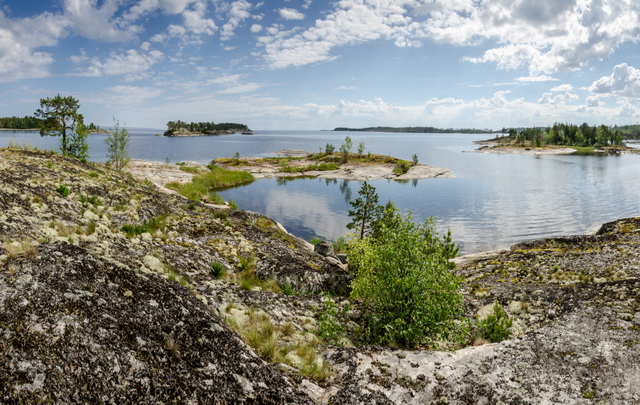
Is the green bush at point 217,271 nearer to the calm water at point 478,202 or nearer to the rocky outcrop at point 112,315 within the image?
the rocky outcrop at point 112,315

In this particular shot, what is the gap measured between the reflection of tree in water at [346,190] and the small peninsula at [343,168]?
890 centimetres

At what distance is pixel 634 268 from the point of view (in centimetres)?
1845

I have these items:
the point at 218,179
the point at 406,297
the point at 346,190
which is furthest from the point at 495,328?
the point at 218,179

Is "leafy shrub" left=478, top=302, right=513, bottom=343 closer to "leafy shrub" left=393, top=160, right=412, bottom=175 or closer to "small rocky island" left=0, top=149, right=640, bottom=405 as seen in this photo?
"small rocky island" left=0, top=149, right=640, bottom=405

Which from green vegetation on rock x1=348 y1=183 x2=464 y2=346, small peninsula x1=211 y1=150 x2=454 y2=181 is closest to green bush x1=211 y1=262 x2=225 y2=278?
green vegetation on rock x1=348 y1=183 x2=464 y2=346

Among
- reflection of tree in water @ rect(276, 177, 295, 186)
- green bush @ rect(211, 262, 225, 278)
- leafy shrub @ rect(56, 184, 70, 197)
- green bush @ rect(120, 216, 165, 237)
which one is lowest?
green bush @ rect(211, 262, 225, 278)

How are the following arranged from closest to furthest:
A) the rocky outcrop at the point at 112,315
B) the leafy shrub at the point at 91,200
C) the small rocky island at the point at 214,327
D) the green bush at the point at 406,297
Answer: the rocky outcrop at the point at 112,315 → the small rocky island at the point at 214,327 → the green bush at the point at 406,297 → the leafy shrub at the point at 91,200

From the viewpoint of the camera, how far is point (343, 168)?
117m

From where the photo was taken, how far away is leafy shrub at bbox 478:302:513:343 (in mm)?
12805

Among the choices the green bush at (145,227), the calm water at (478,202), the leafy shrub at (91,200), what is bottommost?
the calm water at (478,202)

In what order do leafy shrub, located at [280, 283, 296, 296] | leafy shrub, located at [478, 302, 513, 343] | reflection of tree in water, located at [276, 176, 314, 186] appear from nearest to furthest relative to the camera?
1. leafy shrub, located at [478, 302, 513, 343]
2. leafy shrub, located at [280, 283, 296, 296]
3. reflection of tree in water, located at [276, 176, 314, 186]

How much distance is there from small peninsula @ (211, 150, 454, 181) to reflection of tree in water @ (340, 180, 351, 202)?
8.90 metres

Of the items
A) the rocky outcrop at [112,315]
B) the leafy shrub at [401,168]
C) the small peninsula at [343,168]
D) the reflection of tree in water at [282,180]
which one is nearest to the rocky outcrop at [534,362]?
the rocky outcrop at [112,315]

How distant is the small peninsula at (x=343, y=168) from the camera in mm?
103562
